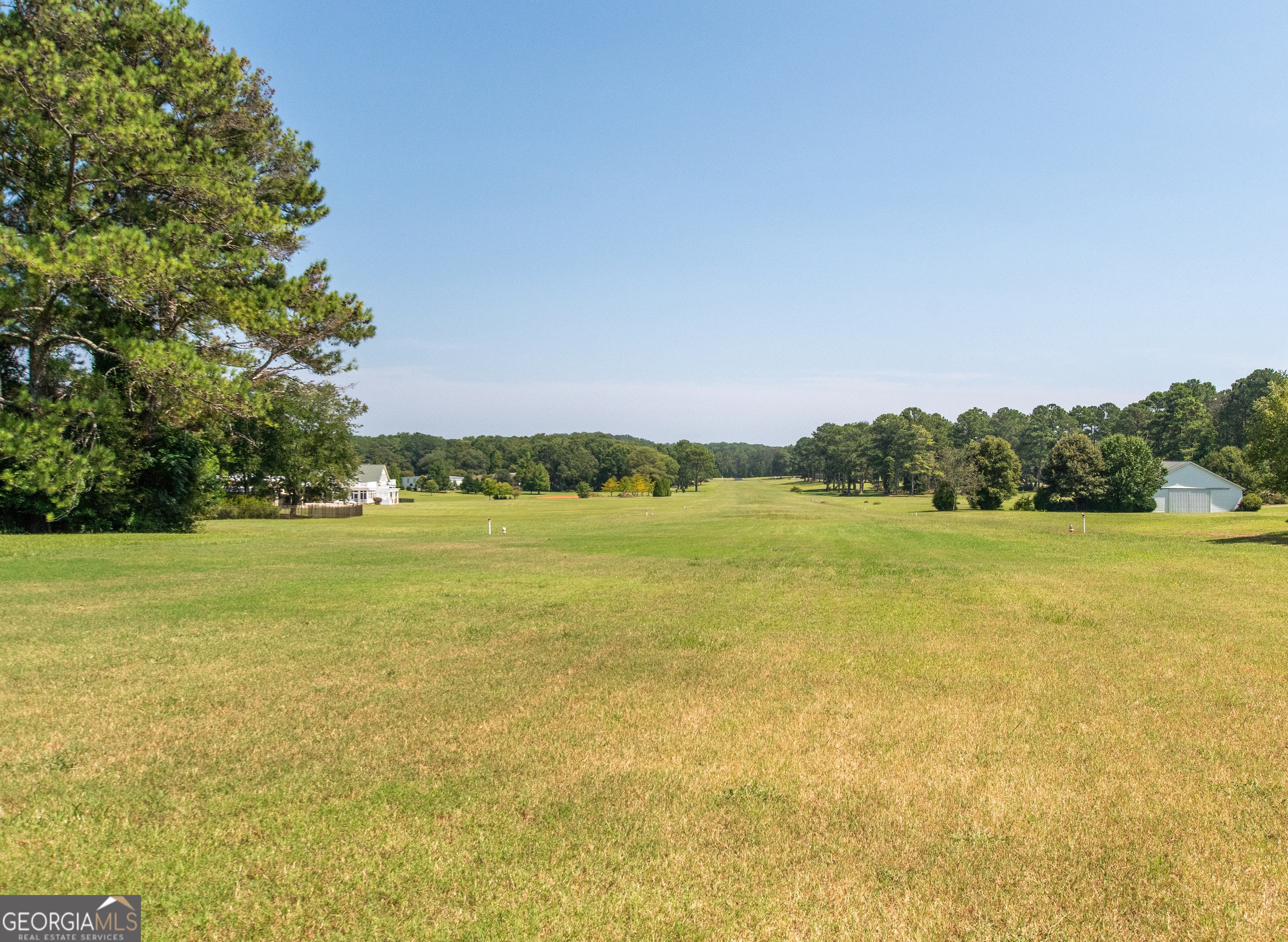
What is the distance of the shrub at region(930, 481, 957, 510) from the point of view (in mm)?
64625

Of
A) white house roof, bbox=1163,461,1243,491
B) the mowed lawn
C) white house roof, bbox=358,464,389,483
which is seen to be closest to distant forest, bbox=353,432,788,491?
white house roof, bbox=358,464,389,483

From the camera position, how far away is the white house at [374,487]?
93.8 meters

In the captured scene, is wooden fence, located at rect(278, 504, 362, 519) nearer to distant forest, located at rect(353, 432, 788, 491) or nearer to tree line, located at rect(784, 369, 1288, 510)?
tree line, located at rect(784, 369, 1288, 510)

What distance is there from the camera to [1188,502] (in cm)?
6288

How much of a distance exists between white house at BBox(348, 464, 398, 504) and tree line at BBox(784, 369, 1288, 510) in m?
73.8

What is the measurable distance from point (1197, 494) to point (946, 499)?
22.7 m

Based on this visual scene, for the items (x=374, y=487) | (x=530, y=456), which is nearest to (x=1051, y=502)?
(x=374, y=487)

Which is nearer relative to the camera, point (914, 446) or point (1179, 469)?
point (1179, 469)

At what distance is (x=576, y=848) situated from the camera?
4.33m

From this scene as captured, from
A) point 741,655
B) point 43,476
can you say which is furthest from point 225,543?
point 741,655

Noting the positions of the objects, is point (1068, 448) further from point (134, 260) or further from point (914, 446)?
point (134, 260)

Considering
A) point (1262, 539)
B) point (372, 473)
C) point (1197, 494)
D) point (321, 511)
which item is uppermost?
point (372, 473)

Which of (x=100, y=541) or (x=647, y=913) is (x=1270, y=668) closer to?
(x=647, y=913)

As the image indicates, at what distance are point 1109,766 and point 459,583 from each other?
13.4m
